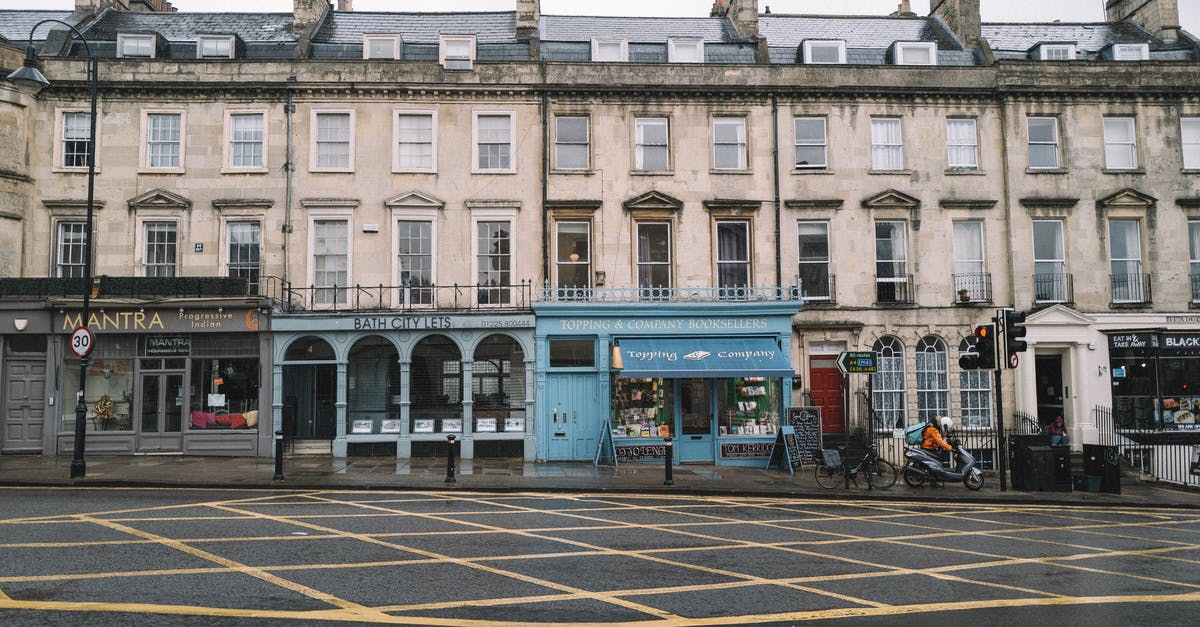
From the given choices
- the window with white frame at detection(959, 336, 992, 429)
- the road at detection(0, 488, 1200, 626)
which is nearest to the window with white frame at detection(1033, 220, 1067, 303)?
the window with white frame at detection(959, 336, 992, 429)

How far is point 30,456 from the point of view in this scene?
67.2 feet

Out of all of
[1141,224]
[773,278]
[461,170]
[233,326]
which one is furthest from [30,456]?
[1141,224]

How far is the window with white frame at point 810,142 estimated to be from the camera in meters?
23.8

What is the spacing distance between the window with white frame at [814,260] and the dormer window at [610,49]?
7.90 metres

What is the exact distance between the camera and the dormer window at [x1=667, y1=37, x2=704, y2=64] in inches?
992

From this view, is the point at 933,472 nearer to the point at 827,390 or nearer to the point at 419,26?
the point at 827,390

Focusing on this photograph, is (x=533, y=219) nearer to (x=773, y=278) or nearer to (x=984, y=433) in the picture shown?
(x=773, y=278)

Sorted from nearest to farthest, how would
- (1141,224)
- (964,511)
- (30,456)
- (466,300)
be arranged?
(964,511) → (30,456) → (466,300) → (1141,224)

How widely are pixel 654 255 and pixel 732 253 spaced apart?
2.36 m

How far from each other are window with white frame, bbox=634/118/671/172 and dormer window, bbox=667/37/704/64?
3.14m

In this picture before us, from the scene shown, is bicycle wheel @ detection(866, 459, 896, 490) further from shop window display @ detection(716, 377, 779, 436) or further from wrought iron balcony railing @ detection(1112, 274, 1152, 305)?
wrought iron balcony railing @ detection(1112, 274, 1152, 305)

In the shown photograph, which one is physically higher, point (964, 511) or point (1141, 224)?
point (1141, 224)

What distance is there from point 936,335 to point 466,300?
1399 centimetres

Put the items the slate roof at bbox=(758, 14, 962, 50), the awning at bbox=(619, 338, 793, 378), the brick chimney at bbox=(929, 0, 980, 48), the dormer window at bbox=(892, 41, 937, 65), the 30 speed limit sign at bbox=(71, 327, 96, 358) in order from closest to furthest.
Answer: the 30 speed limit sign at bbox=(71, 327, 96, 358) → the awning at bbox=(619, 338, 793, 378) → the dormer window at bbox=(892, 41, 937, 65) → the brick chimney at bbox=(929, 0, 980, 48) → the slate roof at bbox=(758, 14, 962, 50)
